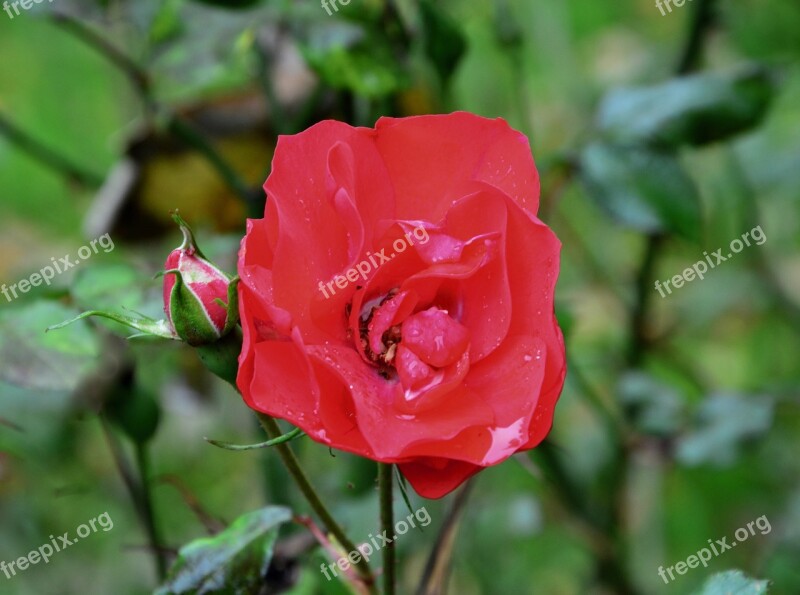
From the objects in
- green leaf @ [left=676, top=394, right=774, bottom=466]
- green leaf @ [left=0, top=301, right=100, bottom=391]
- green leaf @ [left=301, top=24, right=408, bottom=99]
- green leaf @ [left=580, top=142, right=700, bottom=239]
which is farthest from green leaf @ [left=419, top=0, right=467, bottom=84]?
green leaf @ [left=676, top=394, right=774, bottom=466]

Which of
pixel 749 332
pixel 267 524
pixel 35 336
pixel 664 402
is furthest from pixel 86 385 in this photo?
pixel 749 332

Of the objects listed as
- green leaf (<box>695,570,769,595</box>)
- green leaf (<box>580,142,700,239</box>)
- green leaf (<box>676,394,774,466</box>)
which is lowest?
green leaf (<box>676,394,774,466</box>)

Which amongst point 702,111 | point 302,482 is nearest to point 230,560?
point 302,482

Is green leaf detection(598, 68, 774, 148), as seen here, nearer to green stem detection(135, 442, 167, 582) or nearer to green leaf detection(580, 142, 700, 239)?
green leaf detection(580, 142, 700, 239)

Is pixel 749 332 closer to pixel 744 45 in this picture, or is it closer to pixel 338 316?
pixel 744 45

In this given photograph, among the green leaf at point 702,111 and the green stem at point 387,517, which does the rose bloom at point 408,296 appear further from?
A: the green leaf at point 702,111

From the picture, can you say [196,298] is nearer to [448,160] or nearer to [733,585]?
[448,160]

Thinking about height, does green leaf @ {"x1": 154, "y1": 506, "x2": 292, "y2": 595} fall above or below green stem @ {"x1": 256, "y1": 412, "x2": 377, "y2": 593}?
below
